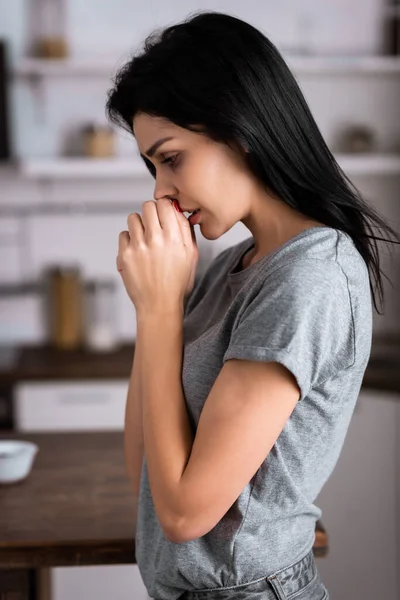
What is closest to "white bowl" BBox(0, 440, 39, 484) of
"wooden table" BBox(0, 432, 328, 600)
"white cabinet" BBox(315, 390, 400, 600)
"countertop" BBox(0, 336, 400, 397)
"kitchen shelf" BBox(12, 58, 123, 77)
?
"wooden table" BBox(0, 432, 328, 600)

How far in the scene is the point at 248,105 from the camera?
40.4 inches

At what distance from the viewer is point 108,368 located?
288 centimetres

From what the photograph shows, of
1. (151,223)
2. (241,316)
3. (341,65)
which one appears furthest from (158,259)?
(341,65)

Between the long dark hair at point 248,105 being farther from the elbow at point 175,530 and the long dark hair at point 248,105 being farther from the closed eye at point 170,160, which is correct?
the elbow at point 175,530

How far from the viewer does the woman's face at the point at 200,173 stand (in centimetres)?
106

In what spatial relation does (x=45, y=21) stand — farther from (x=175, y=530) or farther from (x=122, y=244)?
(x=175, y=530)

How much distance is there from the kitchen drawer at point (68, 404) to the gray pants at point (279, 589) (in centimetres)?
173

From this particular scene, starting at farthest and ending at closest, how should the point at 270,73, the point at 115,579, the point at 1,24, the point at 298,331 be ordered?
the point at 1,24 → the point at 115,579 → the point at 270,73 → the point at 298,331

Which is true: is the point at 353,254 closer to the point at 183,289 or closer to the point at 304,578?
the point at 183,289

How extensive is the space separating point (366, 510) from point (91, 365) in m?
1.10

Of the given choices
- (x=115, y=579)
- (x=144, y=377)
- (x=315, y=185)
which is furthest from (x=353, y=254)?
(x=115, y=579)

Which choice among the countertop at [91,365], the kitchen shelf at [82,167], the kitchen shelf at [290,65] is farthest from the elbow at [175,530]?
the kitchen shelf at [290,65]

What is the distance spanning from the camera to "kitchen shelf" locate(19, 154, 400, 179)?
3.03 metres

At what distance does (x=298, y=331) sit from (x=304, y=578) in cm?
43
